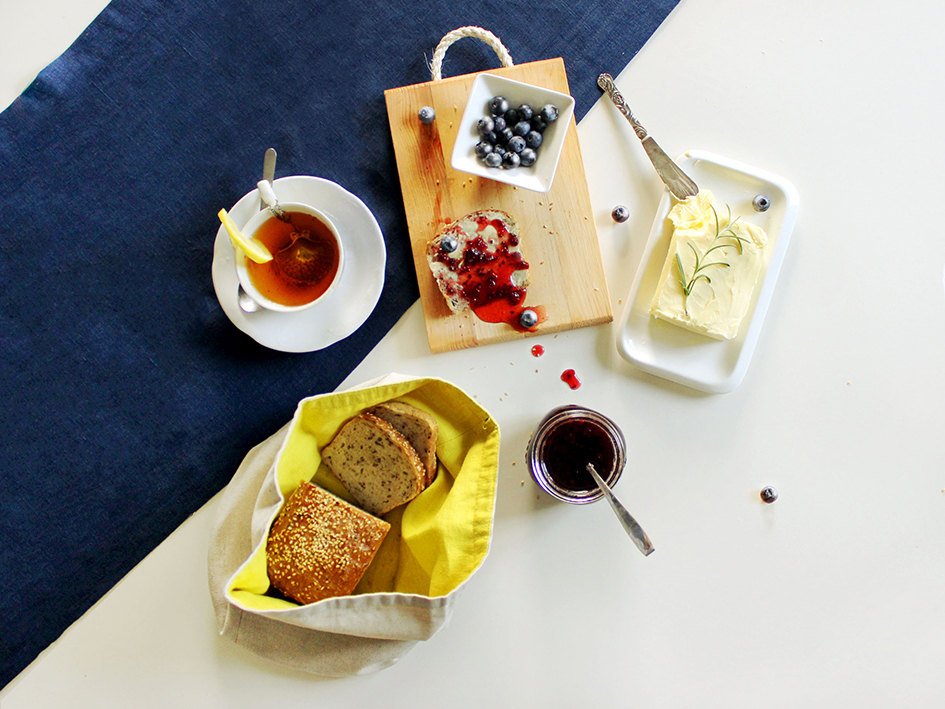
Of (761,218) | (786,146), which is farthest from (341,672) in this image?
(786,146)

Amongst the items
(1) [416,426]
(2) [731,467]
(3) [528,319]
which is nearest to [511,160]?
(3) [528,319]

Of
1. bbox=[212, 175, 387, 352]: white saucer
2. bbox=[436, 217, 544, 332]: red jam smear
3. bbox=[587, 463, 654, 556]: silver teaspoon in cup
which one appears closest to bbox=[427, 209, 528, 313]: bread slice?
bbox=[436, 217, 544, 332]: red jam smear

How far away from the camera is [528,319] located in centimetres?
134

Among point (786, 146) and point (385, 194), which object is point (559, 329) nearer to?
point (385, 194)

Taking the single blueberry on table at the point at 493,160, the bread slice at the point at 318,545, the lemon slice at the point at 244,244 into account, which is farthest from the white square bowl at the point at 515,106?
the bread slice at the point at 318,545

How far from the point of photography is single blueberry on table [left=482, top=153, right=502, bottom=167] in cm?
129

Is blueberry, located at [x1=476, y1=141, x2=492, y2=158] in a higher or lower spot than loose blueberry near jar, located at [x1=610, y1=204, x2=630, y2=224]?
higher

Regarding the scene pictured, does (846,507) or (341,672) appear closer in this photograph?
(341,672)

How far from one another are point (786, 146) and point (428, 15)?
71 cm

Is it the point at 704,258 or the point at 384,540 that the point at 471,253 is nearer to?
the point at 704,258

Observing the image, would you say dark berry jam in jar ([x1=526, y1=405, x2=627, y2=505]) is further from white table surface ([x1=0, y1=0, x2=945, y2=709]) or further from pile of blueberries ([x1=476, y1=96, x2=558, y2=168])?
pile of blueberries ([x1=476, y1=96, x2=558, y2=168])

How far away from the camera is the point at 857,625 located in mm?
1438

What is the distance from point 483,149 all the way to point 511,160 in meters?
0.05

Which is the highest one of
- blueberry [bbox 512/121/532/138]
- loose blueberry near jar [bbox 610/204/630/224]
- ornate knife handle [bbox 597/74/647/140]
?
ornate knife handle [bbox 597/74/647/140]
